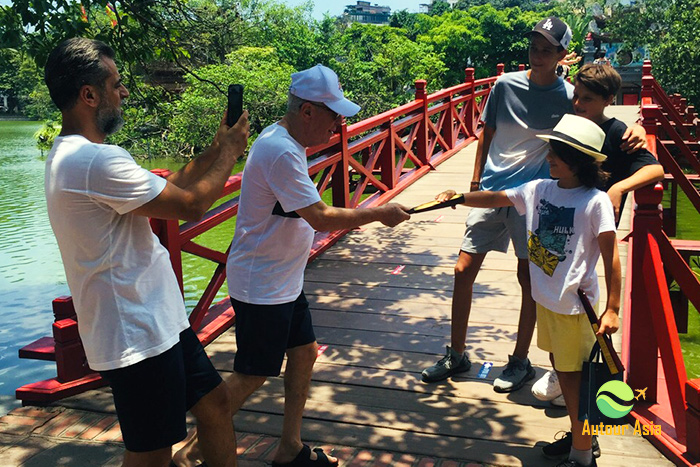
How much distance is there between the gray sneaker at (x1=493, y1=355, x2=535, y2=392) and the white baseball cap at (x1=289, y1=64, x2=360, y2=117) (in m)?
1.82

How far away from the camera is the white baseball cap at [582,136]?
294 centimetres

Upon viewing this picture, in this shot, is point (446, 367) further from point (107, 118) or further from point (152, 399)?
point (107, 118)

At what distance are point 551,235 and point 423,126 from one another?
7.80 metres

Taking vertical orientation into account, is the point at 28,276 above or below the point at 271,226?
below

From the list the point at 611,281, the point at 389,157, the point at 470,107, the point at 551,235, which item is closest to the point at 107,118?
the point at 551,235

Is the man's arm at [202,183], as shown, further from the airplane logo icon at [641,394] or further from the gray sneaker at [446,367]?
the airplane logo icon at [641,394]

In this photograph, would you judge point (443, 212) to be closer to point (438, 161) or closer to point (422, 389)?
point (438, 161)

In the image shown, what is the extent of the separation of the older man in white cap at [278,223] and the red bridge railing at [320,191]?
81 cm

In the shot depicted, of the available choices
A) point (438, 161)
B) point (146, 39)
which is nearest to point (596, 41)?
point (438, 161)

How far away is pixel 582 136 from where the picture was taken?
296 cm

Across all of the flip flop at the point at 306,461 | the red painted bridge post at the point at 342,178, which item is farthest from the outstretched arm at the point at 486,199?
the red painted bridge post at the point at 342,178

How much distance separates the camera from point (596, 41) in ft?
181

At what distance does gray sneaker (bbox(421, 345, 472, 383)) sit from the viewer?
160 inches

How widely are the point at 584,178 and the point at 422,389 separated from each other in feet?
5.24
